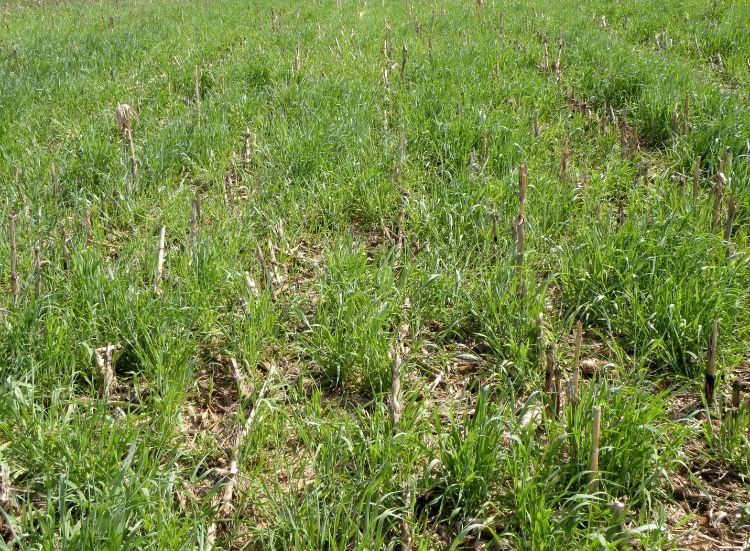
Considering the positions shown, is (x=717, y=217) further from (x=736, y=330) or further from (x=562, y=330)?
(x=562, y=330)

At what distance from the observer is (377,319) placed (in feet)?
8.68

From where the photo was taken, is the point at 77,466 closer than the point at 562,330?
Yes

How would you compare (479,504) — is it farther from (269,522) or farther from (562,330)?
(562,330)

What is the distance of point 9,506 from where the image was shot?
1.82 m

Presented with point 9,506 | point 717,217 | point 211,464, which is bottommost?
point 211,464

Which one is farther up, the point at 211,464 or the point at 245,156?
the point at 245,156

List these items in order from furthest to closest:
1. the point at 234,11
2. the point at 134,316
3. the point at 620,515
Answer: the point at 234,11, the point at 134,316, the point at 620,515

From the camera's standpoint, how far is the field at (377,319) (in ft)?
6.25

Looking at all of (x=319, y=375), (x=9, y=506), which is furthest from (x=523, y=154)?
(x=9, y=506)

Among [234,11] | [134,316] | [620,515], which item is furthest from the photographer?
[234,11]

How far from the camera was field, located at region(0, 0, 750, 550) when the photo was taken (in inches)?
75.0

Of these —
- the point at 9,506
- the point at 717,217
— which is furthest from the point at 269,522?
the point at 717,217

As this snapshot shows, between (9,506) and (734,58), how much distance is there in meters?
7.72

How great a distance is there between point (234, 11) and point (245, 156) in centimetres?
804
